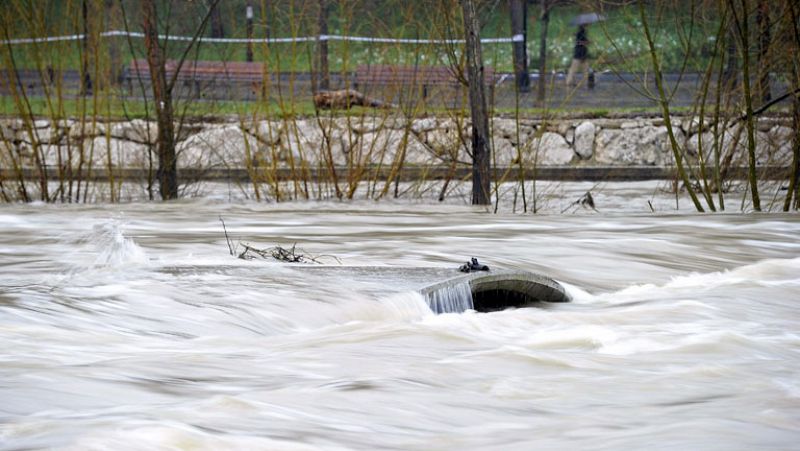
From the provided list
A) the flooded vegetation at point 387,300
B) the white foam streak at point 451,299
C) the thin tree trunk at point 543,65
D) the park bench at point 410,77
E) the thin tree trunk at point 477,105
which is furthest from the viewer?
the thin tree trunk at point 543,65

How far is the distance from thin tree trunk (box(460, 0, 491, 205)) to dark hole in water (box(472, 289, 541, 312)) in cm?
541

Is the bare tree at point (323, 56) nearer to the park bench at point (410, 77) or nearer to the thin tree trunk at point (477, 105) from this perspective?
the park bench at point (410, 77)

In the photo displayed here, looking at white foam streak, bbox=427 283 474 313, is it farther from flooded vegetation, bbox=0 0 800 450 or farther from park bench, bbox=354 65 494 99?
park bench, bbox=354 65 494 99

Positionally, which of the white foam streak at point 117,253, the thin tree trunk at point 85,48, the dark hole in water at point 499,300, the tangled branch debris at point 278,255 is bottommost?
the dark hole in water at point 499,300

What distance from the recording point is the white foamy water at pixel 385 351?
3744mm

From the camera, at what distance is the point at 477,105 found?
38.7 ft

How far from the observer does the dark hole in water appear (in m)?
6.23

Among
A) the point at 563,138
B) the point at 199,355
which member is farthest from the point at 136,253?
the point at 563,138

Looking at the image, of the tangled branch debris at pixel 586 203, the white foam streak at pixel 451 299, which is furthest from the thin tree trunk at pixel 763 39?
the white foam streak at pixel 451 299

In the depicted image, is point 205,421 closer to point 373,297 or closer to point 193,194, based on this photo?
point 373,297

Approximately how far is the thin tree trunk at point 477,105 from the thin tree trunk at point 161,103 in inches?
132

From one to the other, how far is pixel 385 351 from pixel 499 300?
1.54m

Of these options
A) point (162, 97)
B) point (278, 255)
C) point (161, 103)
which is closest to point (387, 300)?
point (278, 255)

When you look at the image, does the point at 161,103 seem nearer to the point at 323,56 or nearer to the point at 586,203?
the point at 323,56
